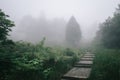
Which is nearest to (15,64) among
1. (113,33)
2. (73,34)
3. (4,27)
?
(4,27)

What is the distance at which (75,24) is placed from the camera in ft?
158

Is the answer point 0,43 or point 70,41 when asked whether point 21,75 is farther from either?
point 70,41

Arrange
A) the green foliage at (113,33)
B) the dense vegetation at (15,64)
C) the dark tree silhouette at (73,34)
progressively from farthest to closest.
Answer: the dark tree silhouette at (73,34), the green foliage at (113,33), the dense vegetation at (15,64)

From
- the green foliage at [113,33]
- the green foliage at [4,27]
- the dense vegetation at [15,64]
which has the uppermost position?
the green foliage at [113,33]

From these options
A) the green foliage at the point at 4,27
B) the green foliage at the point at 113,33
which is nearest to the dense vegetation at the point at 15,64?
the green foliage at the point at 4,27

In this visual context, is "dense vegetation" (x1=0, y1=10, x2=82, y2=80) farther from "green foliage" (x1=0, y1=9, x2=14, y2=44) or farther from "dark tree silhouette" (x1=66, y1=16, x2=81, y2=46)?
"dark tree silhouette" (x1=66, y1=16, x2=81, y2=46)

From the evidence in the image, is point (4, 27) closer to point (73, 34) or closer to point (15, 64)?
point (15, 64)

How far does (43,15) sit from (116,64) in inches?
2831

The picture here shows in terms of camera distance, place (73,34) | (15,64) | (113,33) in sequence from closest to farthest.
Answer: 1. (15,64)
2. (113,33)
3. (73,34)

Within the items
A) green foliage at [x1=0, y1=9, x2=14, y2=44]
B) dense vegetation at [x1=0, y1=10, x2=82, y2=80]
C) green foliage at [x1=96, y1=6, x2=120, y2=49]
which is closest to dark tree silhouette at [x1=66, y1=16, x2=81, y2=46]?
green foliage at [x1=96, y1=6, x2=120, y2=49]

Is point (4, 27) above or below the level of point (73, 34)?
below

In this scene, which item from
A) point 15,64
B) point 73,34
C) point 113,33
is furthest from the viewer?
point 73,34

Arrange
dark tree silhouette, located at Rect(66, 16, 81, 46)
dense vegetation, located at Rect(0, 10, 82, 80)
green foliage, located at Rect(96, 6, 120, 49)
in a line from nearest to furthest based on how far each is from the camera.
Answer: dense vegetation, located at Rect(0, 10, 82, 80)
green foliage, located at Rect(96, 6, 120, 49)
dark tree silhouette, located at Rect(66, 16, 81, 46)

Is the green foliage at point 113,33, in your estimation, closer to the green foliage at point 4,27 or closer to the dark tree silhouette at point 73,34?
the green foliage at point 4,27
